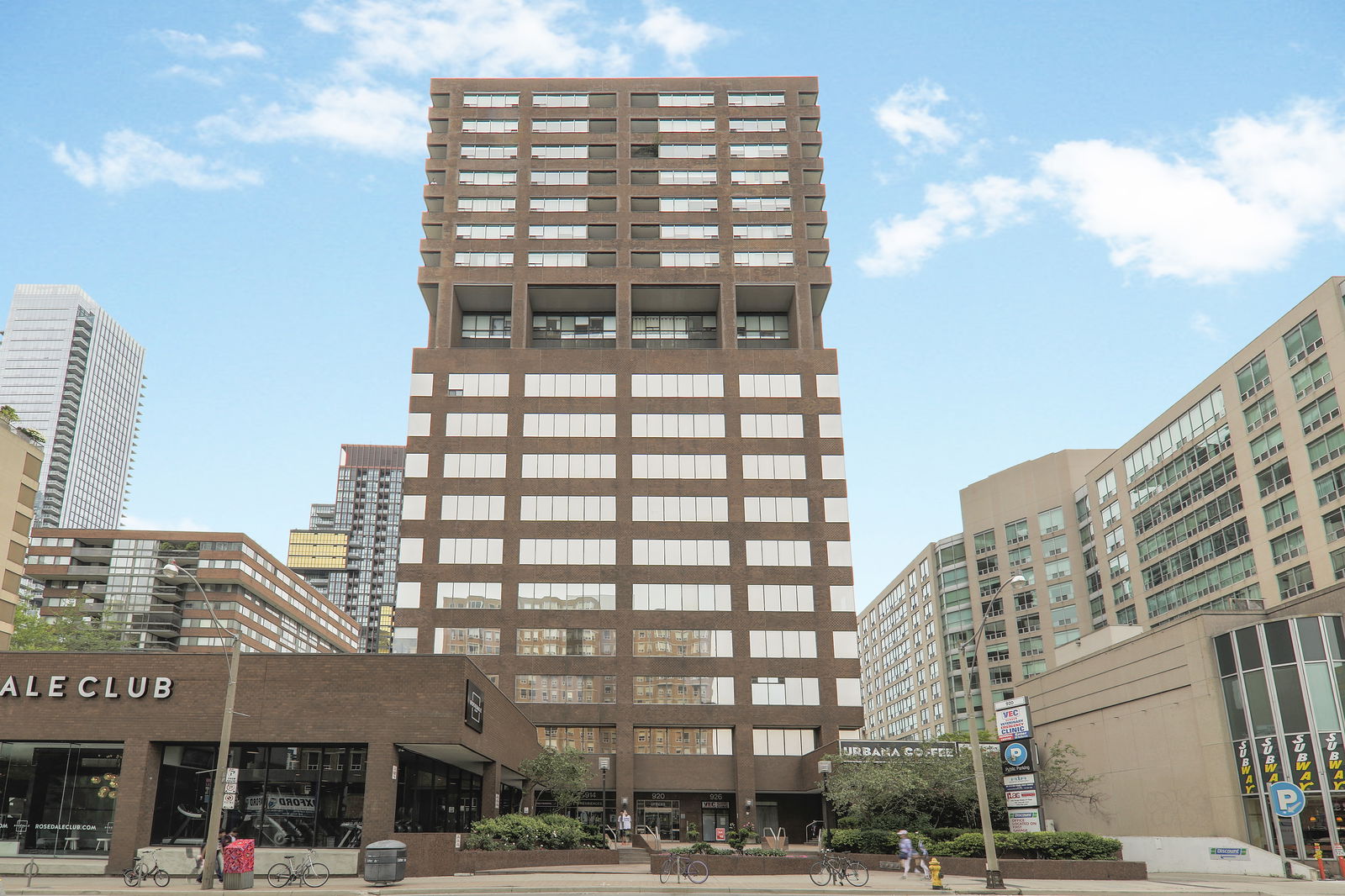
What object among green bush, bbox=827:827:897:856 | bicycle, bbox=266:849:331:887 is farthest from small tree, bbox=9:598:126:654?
green bush, bbox=827:827:897:856

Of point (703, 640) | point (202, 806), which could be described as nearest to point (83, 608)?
point (703, 640)

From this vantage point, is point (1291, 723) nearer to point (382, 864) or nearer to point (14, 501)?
point (382, 864)

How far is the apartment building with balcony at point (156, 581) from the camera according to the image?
5758 inches

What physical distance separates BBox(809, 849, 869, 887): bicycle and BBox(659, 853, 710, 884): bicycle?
3.70 m

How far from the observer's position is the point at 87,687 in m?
35.1

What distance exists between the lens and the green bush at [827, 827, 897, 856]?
4175 cm

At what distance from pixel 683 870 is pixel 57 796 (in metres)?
21.5

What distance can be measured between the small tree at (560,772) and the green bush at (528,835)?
9.74 meters


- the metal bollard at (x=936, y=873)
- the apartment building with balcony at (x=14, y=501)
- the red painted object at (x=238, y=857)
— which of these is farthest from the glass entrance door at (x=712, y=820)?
the apartment building with balcony at (x=14, y=501)

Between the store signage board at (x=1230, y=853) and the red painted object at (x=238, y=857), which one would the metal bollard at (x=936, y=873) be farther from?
the red painted object at (x=238, y=857)

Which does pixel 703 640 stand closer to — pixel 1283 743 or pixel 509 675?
pixel 509 675

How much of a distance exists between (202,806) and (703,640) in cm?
4494

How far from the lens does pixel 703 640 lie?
76.2m

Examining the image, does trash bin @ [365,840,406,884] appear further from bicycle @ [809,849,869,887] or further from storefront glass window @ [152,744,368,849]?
bicycle @ [809,849,869,887]
